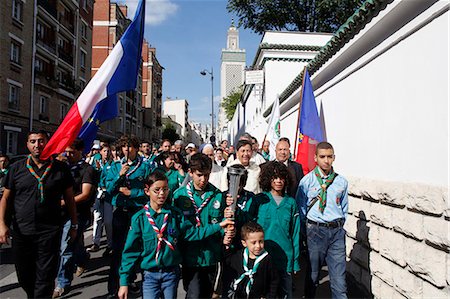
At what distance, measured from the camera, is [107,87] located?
16.5ft

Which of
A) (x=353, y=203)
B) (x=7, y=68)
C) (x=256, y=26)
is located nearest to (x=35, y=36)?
(x=7, y=68)

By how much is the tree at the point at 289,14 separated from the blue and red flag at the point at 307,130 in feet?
58.6

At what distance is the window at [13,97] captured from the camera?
72.7ft

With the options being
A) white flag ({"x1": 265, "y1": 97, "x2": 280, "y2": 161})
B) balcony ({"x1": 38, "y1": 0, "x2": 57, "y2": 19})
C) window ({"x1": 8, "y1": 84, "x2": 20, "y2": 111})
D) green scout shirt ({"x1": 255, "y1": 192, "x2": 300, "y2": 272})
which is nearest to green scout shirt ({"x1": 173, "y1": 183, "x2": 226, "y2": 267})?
green scout shirt ({"x1": 255, "y1": 192, "x2": 300, "y2": 272})

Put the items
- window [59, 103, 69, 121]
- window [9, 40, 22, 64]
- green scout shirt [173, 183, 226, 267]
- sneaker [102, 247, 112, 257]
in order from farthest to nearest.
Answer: window [59, 103, 69, 121] → window [9, 40, 22, 64] → sneaker [102, 247, 112, 257] → green scout shirt [173, 183, 226, 267]

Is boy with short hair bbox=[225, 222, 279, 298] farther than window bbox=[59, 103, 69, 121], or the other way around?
window bbox=[59, 103, 69, 121]

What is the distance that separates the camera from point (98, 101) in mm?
4934

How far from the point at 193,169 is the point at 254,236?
2.79 feet

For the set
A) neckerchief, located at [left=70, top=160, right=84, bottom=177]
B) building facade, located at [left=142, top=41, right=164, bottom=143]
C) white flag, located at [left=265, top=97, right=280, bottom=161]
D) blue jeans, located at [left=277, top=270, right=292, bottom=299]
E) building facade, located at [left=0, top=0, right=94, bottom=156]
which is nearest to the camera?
blue jeans, located at [left=277, top=270, right=292, bottom=299]

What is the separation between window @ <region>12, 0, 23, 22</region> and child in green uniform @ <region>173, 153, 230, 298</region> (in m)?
23.4

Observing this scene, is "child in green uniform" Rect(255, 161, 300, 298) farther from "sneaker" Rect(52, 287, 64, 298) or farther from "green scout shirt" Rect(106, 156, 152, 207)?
"sneaker" Rect(52, 287, 64, 298)

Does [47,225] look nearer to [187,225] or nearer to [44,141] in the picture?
[44,141]

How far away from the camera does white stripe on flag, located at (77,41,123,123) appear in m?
4.75

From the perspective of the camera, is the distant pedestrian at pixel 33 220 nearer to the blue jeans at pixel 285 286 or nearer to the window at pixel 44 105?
the blue jeans at pixel 285 286
